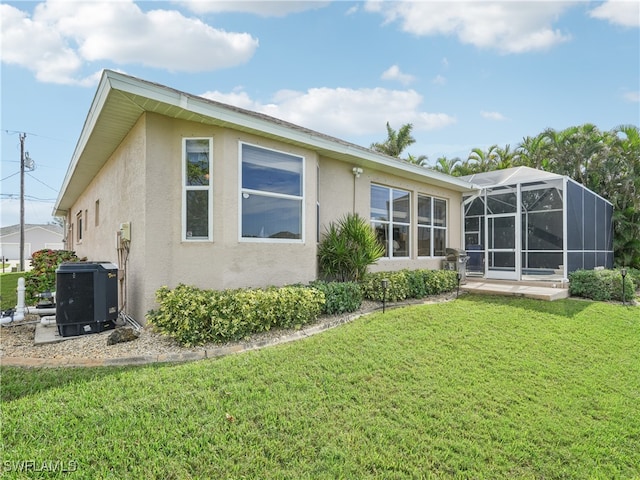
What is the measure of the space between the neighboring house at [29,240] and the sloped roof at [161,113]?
149 feet

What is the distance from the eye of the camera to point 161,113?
19.0 ft

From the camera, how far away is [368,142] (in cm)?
2698

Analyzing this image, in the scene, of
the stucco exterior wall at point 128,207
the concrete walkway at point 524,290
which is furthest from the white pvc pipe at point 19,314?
the concrete walkway at point 524,290

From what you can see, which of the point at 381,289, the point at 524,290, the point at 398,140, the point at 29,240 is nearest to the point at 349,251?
the point at 381,289

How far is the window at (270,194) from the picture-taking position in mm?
6277

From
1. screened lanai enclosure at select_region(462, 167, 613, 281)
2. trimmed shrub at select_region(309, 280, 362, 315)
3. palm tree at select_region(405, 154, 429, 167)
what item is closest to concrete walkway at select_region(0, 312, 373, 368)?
trimmed shrub at select_region(309, 280, 362, 315)

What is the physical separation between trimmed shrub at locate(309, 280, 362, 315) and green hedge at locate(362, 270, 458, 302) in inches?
34.6

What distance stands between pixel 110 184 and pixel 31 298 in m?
3.57

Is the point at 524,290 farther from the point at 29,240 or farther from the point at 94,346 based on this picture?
the point at 29,240

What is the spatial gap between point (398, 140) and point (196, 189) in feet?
74.1

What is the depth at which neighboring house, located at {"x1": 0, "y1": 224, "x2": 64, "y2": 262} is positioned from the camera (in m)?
42.4

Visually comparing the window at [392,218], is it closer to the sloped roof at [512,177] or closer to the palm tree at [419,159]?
the sloped roof at [512,177]

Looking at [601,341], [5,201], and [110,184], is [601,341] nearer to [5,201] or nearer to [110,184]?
[110,184]

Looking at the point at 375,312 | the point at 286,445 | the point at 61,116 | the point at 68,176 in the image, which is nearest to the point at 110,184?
the point at 68,176
